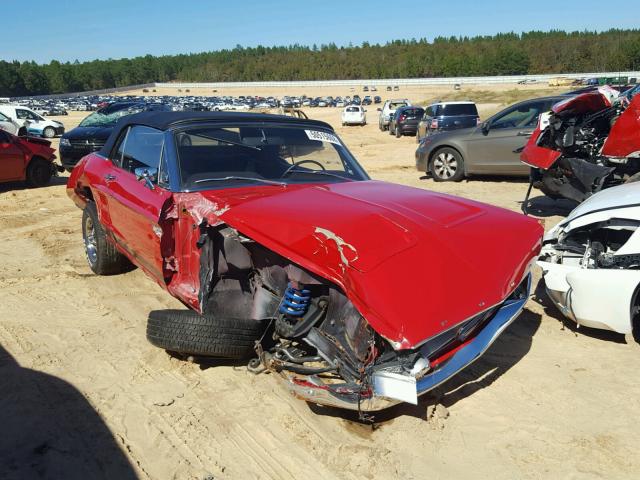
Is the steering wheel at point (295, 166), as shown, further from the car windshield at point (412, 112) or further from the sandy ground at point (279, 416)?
the car windshield at point (412, 112)

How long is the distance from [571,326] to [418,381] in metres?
2.55

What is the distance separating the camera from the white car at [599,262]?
13.6ft

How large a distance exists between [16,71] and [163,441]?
142920 mm

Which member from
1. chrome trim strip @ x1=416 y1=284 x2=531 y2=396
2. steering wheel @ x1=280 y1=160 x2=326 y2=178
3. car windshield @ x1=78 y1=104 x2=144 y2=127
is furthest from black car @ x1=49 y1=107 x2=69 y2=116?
chrome trim strip @ x1=416 y1=284 x2=531 y2=396

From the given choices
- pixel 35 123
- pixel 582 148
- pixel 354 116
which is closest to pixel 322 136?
pixel 582 148

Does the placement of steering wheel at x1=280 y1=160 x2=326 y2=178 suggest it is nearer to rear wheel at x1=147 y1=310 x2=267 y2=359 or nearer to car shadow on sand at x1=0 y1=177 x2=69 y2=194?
rear wheel at x1=147 y1=310 x2=267 y2=359

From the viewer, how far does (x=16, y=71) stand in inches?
4911

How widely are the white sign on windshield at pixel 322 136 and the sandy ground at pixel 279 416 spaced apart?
2.13 metres

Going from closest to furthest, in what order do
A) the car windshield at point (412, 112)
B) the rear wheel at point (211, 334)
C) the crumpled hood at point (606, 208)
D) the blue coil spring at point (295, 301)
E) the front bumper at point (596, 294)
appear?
the blue coil spring at point (295, 301)
the rear wheel at point (211, 334)
the front bumper at point (596, 294)
the crumpled hood at point (606, 208)
the car windshield at point (412, 112)

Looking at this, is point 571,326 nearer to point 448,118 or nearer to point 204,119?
point 204,119

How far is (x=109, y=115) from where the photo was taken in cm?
1498

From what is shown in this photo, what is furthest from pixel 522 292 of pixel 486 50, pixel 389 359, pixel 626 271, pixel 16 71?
pixel 486 50

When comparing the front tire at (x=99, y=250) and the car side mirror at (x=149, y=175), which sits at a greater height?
the car side mirror at (x=149, y=175)

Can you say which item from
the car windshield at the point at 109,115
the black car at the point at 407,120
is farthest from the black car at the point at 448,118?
the car windshield at the point at 109,115
